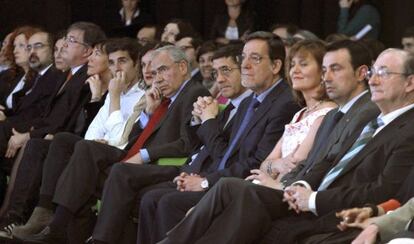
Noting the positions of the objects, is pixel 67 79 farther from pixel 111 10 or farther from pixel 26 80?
pixel 111 10

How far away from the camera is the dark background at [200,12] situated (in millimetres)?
10844

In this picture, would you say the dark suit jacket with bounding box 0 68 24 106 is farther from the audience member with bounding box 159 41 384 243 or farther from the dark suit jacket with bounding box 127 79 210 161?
the audience member with bounding box 159 41 384 243

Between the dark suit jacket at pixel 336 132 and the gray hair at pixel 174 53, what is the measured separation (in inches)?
68.9

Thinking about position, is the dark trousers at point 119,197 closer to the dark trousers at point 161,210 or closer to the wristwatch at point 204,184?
the dark trousers at point 161,210

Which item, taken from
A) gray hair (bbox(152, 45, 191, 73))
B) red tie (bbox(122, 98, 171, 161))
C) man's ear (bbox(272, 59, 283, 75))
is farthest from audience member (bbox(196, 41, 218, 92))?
man's ear (bbox(272, 59, 283, 75))

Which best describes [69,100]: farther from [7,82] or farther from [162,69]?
[7,82]

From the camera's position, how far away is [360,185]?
5.73 m

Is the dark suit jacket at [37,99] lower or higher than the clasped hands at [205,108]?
lower

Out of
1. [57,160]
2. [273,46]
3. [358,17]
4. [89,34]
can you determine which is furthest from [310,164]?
[358,17]

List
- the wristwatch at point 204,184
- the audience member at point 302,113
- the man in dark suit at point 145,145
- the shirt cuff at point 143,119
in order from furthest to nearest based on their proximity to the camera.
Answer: the shirt cuff at point 143,119, the man in dark suit at point 145,145, the wristwatch at point 204,184, the audience member at point 302,113

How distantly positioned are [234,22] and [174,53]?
2934mm

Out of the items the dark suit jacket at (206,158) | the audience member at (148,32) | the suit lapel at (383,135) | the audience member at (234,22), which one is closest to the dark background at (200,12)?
the audience member at (234,22)

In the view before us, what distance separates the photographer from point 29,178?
8492mm

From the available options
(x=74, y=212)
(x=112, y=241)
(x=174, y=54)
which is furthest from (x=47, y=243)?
(x=174, y=54)
